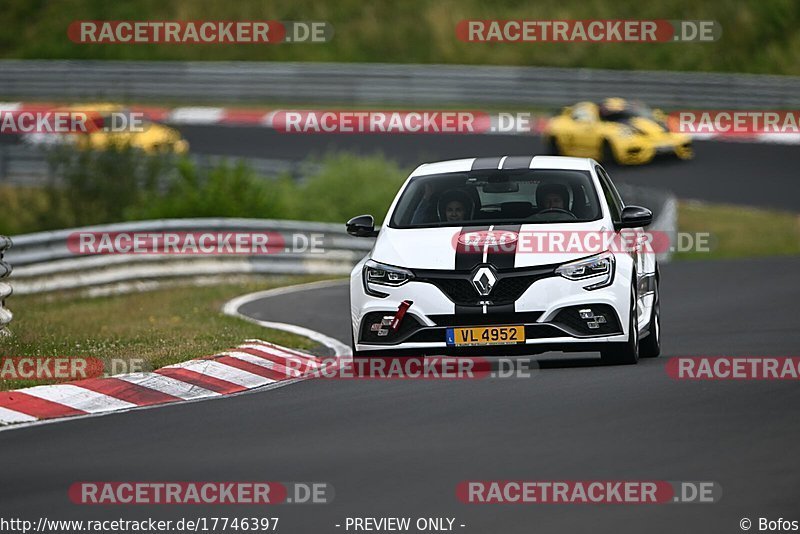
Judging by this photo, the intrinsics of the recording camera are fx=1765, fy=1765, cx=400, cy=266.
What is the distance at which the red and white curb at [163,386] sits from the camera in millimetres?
10927

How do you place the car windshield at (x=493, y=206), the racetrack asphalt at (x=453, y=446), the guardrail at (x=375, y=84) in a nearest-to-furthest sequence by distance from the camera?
1. the racetrack asphalt at (x=453, y=446)
2. the car windshield at (x=493, y=206)
3. the guardrail at (x=375, y=84)

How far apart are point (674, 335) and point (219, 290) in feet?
26.2

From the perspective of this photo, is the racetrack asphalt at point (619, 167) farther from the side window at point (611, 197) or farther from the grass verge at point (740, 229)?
the side window at point (611, 197)

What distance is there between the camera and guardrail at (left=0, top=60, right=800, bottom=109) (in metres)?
40.9

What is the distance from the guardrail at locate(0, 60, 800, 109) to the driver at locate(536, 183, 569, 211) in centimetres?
2722

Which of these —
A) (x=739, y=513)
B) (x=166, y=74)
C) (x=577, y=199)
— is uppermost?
(x=166, y=74)

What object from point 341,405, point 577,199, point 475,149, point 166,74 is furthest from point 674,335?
point 166,74

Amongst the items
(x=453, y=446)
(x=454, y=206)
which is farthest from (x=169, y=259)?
(x=453, y=446)

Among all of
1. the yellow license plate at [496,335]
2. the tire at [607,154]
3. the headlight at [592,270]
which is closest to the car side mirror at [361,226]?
the yellow license plate at [496,335]

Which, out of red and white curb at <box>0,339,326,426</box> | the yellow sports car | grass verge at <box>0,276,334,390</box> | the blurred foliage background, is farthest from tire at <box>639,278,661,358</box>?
the blurred foliage background

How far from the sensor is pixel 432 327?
38.9ft

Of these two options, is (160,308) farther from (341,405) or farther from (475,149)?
(475,149)

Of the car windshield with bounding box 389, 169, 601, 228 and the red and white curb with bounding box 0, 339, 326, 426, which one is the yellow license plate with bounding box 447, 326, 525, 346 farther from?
the red and white curb with bounding box 0, 339, 326, 426

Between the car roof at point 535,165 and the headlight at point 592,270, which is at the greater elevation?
the car roof at point 535,165
